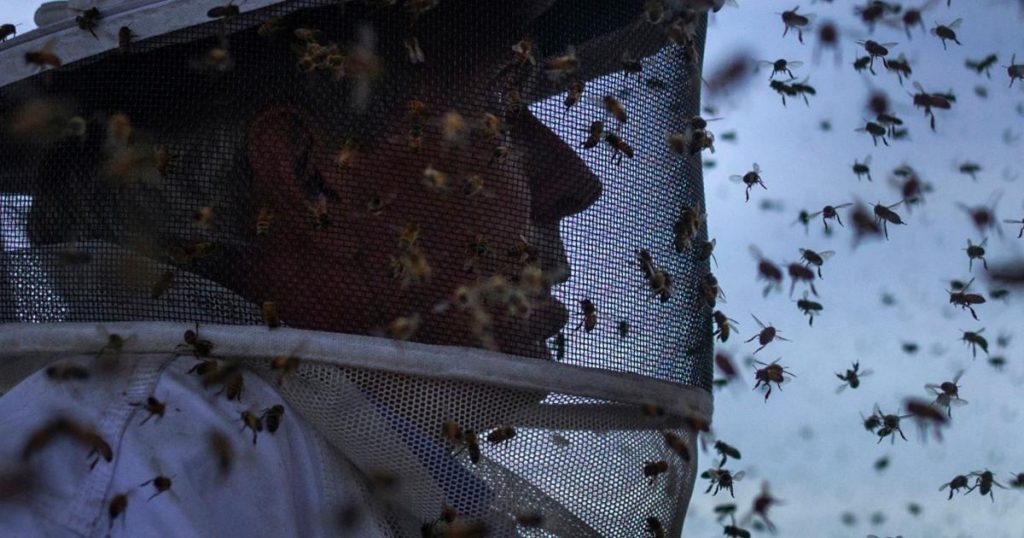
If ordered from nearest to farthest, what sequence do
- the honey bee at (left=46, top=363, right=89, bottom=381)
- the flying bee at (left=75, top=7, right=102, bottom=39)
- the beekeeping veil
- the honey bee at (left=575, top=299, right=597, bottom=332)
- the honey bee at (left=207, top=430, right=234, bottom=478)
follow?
1. the honey bee at (left=207, top=430, right=234, bottom=478)
2. the honey bee at (left=46, top=363, right=89, bottom=381)
3. the beekeeping veil
4. the flying bee at (left=75, top=7, right=102, bottom=39)
5. the honey bee at (left=575, top=299, right=597, bottom=332)

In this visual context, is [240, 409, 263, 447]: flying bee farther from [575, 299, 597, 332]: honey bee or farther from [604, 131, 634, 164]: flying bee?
[604, 131, 634, 164]: flying bee

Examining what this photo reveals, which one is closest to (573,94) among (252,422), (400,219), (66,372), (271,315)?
(400,219)

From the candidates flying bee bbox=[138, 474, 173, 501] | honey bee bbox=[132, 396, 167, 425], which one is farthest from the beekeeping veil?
flying bee bbox=[138, 474, 173, 501]

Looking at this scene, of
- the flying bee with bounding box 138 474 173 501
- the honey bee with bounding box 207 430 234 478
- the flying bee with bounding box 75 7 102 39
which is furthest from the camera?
the flying bee with bounding box 75 7 102 39

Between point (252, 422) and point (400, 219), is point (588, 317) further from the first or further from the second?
point (252, 422)

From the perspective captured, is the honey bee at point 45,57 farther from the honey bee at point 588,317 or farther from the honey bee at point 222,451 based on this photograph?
the honey bee at point 588,317

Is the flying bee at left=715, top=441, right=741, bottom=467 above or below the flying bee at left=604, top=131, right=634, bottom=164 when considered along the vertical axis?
below

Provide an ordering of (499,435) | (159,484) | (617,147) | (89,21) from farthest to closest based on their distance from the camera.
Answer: (617,147)
(89,21)
(499,435)
(159,484)

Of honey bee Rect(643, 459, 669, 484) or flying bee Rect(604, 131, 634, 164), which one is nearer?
honey bee Rect(643, 459, 669, 484)
